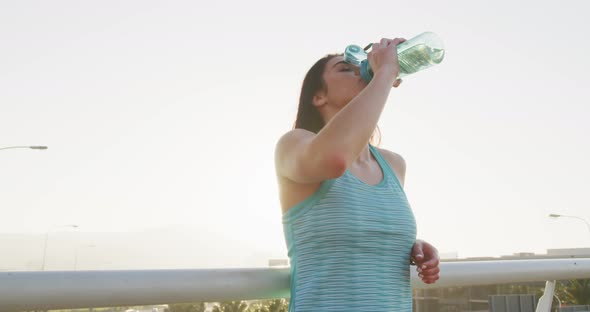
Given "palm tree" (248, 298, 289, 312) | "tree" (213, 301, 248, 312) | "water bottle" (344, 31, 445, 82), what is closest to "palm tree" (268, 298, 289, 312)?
"palm tree" (248, 298, 289, 312)

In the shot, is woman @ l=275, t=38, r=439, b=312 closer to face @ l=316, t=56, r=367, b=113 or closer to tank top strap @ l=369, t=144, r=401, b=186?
tank top strap @ l=369, t=144, r=401, b=186

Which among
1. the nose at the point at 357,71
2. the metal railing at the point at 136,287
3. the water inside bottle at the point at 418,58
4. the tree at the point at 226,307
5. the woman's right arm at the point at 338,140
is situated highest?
the water inside bottle at the point at 418,58

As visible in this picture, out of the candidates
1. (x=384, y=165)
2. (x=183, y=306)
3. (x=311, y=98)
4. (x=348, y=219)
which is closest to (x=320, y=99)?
(x=311, y=98)

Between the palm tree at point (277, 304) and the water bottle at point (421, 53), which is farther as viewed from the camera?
the water bottle at point (421, 53)

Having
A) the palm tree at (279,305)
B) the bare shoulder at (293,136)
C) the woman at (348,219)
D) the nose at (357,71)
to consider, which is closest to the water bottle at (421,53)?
the nose at (357,71)

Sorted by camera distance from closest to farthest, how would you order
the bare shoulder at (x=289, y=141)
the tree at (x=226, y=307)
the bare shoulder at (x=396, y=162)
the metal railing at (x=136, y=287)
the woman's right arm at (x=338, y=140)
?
the metal railing at (x=136, y=287), the woman's right arm at (x=338, y=140), the bare shoulder at (x=289, y=141), the tree at (x=226, y=307), the bare shoulder at (x=396, y=162)

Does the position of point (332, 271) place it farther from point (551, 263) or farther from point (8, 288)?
point (551, 263)

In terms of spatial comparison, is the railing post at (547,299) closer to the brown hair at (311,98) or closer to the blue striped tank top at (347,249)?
the blue striped tank top at (347,249)

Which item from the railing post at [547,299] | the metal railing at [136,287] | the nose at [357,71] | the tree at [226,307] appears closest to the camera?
the metal railing at [136,287]

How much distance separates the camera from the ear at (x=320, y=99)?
1882 mm

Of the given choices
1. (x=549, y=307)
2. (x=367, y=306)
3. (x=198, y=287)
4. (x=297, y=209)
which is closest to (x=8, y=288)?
(x=198, y=287)

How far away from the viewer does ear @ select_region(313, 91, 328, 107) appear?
6.18ft

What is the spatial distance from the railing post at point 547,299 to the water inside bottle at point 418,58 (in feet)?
3.51

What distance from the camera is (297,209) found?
1.53 m
